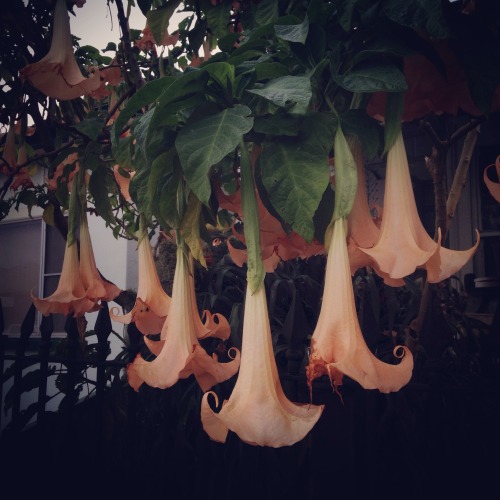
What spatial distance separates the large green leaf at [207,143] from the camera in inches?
19.8

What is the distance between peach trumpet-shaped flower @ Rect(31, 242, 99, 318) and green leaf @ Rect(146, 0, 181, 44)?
66 cm

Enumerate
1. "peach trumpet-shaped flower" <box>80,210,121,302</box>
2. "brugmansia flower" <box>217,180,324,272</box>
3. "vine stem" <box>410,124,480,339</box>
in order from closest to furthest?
"brugmansia flower" <box>217,180,324,272</box> < "vine stem" <box>410,124,480,339</box> < "peach trumpet-shaped flower" <box>80,210,121,302</box>

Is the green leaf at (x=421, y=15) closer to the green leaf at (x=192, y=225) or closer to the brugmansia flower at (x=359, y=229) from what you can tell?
the brugmansia flower at (x=359, y=229)

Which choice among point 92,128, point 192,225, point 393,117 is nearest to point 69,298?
point 92,128

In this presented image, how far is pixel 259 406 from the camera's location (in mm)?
516

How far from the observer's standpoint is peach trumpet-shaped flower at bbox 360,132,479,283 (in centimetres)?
51

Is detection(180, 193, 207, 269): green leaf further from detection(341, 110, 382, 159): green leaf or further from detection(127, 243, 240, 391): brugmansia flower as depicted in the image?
detection(341, 110, 382, 159): green leaf

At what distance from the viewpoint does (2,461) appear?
173cm

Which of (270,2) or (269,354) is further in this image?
(270,2)

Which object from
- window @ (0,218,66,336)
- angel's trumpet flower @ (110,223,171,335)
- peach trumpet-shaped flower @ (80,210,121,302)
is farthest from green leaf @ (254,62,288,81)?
window @ (0,218,66,336)

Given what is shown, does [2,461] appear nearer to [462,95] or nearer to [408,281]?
[408,281]

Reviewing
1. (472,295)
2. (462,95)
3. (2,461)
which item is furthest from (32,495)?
(472,295)

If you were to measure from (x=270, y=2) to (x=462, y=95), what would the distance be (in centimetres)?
43

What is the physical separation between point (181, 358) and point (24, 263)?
498 centimetres
